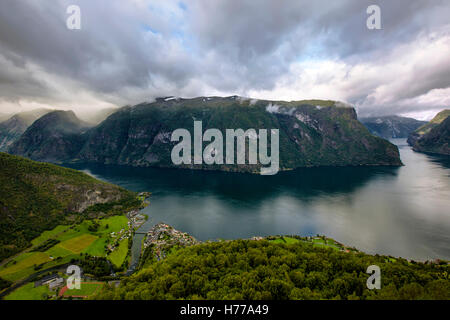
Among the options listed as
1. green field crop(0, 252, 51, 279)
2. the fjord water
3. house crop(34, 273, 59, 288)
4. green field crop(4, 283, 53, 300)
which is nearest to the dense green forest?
green field crop(4, 283, 53, 300)

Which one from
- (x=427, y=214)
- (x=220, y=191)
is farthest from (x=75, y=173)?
(x=427, y=214)

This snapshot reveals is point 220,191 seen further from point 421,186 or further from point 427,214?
point 421,186

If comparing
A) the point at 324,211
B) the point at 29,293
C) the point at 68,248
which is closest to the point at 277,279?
the point at 29,293

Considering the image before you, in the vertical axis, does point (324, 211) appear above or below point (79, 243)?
above

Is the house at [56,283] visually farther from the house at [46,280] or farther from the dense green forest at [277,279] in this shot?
the dense green forest at [277,279]

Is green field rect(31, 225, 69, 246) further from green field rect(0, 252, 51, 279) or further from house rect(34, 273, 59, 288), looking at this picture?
house rect(34, 273, 59, 288)

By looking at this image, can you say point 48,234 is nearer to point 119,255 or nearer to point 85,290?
point 119,255
